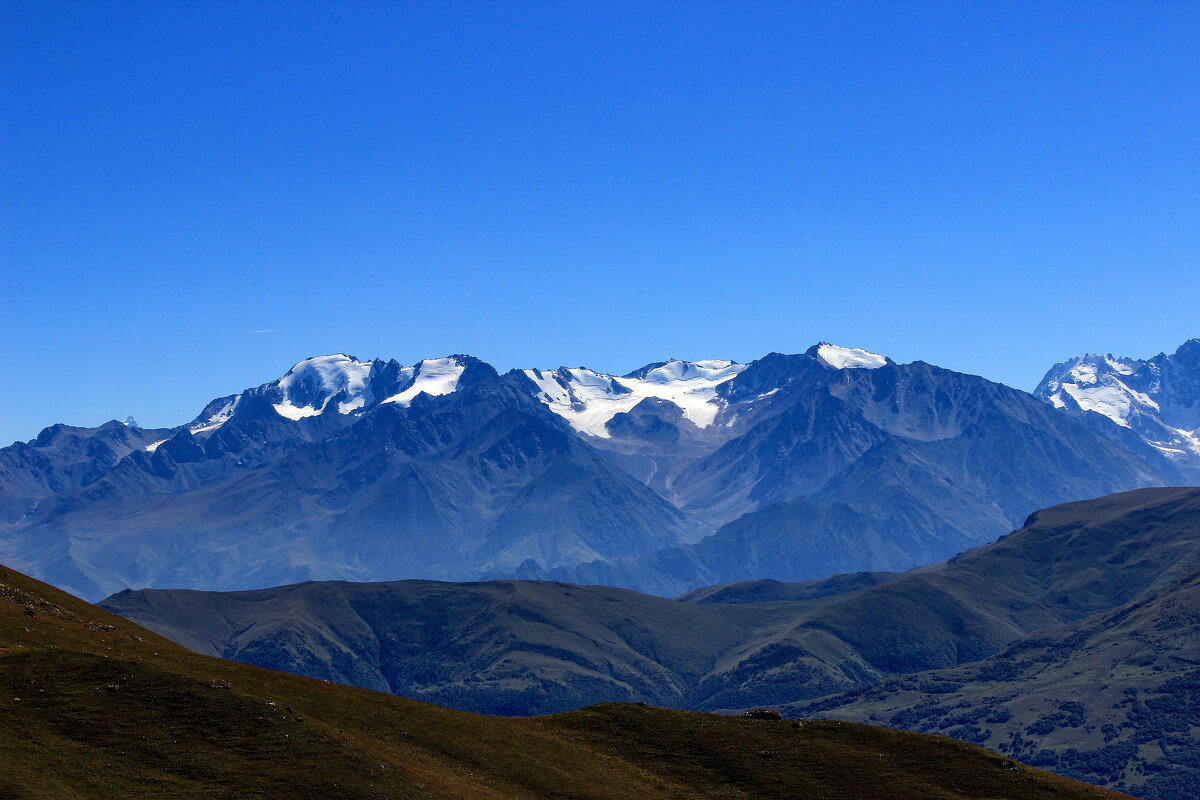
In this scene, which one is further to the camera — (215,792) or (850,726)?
(850,726)

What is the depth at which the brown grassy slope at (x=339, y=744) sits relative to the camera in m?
90.6

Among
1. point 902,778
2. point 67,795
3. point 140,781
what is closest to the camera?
point 67,795

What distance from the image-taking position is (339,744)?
10025 centimetres

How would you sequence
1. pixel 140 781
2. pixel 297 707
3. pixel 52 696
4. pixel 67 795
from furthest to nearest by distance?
pixel 297 707 < pixel 52 696 < pixel 140 781 < pixel 67 795

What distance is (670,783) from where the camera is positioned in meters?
115

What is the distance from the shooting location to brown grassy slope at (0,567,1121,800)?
9056 cm

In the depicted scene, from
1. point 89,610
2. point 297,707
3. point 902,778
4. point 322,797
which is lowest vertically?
point 902,778

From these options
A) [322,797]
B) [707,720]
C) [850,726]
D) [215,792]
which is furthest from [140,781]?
[850,726]

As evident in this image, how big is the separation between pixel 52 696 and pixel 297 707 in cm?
2191

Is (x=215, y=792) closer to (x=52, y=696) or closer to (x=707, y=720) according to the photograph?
(x=52, y=696)

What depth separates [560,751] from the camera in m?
118

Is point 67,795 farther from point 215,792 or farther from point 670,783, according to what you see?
point 670,783

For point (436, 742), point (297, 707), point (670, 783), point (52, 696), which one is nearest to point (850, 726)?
point (670, 783)

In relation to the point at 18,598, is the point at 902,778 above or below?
below
